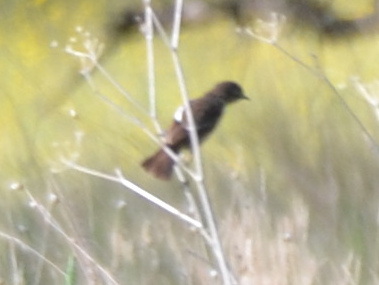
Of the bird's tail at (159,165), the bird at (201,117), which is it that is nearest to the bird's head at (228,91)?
the bird at (201,117)

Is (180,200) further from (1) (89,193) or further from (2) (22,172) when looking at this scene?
(2) (22,172)

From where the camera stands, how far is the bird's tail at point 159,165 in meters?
1.89

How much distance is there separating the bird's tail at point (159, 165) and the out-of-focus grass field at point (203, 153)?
0.9 inches

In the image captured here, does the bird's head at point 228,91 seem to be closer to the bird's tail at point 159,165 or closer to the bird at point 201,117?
the bird at point 201,117

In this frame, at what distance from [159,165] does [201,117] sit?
0.46 feet

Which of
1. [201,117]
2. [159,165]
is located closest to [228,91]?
[201,117]

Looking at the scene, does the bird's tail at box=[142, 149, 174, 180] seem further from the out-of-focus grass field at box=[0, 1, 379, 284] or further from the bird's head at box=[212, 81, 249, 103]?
the bird's head at box=[212, 81, 249, 103]

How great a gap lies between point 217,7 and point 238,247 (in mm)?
513

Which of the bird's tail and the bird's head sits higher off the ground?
the bird's head

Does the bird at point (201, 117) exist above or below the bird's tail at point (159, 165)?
above

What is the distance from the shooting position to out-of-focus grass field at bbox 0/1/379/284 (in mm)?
1884

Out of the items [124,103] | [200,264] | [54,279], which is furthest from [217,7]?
[54,279]

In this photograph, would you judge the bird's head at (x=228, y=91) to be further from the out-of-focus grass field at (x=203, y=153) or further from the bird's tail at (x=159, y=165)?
the bird's tail at (x=159, y=165)

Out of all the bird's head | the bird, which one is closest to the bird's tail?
the bird
